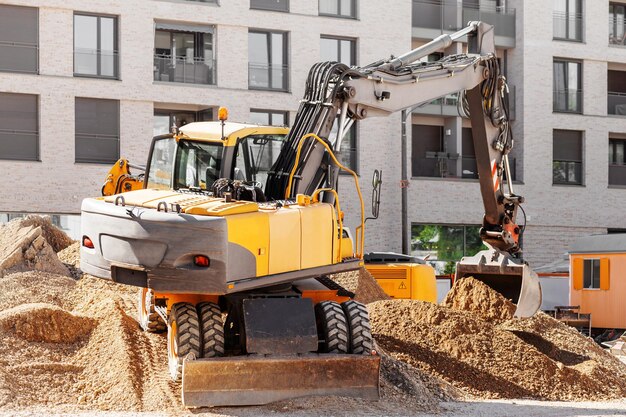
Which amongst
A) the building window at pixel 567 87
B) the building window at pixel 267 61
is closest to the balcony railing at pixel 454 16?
the building window at pixel 567 87

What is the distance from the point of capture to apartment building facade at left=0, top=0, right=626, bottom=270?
3853cm

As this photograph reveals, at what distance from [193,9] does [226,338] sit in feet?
91.8

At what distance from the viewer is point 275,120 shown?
42.4 meters

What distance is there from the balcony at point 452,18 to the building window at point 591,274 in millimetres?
15908

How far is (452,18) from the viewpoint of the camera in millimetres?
46875

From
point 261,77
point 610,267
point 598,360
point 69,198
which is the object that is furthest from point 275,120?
point 598,360

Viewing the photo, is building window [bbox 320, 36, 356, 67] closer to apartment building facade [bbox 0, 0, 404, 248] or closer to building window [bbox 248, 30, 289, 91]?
apartment building facade [bbox 0, 0, 404, 248]

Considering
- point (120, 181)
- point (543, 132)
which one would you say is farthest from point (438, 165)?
point (120, 181)

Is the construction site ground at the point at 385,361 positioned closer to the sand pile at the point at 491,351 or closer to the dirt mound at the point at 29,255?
the sand pile at the point at 491,351

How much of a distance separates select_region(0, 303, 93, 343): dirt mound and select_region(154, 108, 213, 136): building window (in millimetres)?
24324

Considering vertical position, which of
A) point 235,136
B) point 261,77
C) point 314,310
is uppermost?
point 261,77

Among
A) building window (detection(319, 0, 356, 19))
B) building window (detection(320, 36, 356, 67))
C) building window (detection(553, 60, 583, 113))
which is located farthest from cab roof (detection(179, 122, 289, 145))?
building window (detection(553, 60, 583, 113))

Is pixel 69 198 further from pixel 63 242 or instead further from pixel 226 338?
pixel 226 338

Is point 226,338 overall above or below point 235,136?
below
